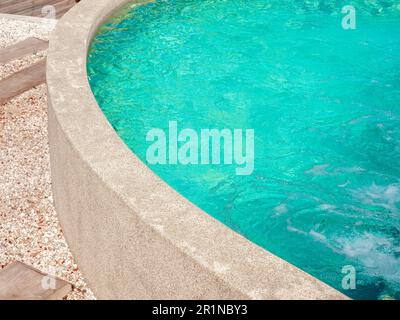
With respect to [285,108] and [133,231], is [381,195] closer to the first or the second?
[285,108]

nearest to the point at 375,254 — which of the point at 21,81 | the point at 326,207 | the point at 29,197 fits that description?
the point at 326,207

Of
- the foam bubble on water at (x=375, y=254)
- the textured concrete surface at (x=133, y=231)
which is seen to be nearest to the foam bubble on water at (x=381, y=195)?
the foam bubble on water at (x=375, y=254)

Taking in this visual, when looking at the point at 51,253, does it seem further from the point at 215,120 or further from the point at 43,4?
the point at 43,4

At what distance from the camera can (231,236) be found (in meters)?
3.15

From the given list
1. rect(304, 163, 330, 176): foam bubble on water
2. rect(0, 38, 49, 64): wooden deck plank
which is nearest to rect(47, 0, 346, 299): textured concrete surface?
rect(304, 163, 330, 176): foam bubble on water

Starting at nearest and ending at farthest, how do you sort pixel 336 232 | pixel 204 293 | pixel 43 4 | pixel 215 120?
pixel 204 293 → pixel 336 232 → pixel 215 120 → pixel 43 4

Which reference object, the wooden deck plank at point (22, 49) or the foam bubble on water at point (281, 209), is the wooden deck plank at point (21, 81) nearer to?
the wooden deck plank at point (22, 49)

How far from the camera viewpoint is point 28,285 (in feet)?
13.1

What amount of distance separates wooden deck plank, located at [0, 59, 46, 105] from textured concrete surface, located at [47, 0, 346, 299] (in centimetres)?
182

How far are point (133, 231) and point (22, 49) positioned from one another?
16.4 ft

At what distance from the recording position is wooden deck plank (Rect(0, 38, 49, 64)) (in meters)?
A: 7.31

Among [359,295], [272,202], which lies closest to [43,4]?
[272,202]

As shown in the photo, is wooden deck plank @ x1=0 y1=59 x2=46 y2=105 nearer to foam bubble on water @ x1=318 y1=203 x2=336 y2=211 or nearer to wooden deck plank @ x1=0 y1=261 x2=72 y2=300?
wooden deck plank @ x1=0 y1=261 x2=72 y2=300

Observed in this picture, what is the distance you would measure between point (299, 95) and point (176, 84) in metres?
1.41
